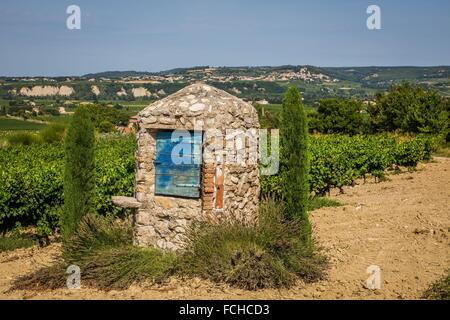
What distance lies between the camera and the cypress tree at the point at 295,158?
725 centimetres

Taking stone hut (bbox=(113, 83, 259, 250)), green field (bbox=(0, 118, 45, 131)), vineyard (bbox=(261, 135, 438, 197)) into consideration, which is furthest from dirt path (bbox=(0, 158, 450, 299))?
green field (bbox=(0, 118, 45, 131))

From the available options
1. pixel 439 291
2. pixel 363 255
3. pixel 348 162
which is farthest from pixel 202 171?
pixel 348 162

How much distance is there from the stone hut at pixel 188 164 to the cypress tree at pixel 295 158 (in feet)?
2.18

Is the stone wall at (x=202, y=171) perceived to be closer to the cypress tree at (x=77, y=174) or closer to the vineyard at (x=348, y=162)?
the cypress tree at (x=77, y=174)

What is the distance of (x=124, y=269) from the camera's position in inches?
247

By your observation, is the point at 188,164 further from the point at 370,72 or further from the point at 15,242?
the point at 370,72

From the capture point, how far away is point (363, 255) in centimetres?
774

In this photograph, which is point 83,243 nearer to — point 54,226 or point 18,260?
point 18,260

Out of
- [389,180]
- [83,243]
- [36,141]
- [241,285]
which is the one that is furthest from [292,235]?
[36,141]

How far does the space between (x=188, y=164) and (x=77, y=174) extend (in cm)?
198

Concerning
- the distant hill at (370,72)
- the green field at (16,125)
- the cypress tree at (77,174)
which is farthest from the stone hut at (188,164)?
the distant hill at (370,72)

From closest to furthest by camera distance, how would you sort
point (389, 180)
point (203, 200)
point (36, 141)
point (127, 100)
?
1. point (203, 200)
2. point (389, 180)
3. point (36, 141)
4. point (127, 100)
